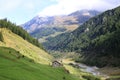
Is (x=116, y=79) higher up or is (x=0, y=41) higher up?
(x=0, y=41)

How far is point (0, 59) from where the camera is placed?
305 feet

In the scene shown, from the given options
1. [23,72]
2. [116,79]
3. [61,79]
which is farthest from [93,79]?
[23,72]

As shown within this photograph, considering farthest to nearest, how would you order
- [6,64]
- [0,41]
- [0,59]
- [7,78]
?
[0,41]
[0,59]
[6,64]
[7,78]

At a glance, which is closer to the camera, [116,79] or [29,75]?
[29,75]

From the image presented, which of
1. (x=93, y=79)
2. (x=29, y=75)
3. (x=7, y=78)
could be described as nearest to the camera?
(x=7, y=78)

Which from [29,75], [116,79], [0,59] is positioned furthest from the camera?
[116,79]

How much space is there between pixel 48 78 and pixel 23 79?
1573 centimetres

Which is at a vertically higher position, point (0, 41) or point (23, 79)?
point (0, 41)

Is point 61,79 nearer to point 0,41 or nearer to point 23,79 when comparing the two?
point 23,79

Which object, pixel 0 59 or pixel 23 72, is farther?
pixel 0 59

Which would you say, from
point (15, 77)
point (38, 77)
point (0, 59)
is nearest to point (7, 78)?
point (15, 77)

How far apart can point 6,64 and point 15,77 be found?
568 inches

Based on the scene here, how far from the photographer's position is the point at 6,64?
3423 inches

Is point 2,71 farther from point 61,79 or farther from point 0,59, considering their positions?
point 61,79
